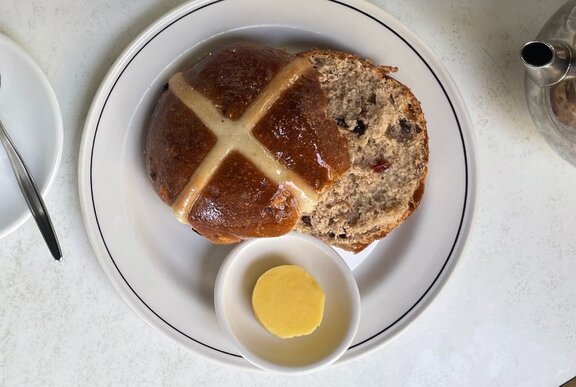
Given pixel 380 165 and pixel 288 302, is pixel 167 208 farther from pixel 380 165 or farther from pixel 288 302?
pixel 380 165

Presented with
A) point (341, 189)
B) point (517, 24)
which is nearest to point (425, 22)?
point (517, 24)

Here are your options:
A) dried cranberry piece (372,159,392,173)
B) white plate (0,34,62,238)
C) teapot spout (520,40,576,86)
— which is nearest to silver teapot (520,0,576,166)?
teapot spout (520,40,576,86)

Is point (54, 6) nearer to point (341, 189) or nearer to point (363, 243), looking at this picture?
point (341, 189)

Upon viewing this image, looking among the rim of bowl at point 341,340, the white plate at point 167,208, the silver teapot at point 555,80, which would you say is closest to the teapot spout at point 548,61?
the silver teapot at point 555,80

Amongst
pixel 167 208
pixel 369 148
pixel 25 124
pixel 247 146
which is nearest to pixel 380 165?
pixel 369 148

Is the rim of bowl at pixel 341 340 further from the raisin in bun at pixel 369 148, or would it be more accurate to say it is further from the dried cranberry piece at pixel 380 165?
the dried cranberry piece at pixel 380 165
